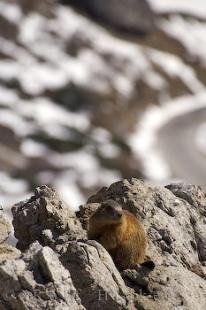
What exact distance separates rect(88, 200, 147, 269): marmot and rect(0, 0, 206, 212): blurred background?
54.9 m

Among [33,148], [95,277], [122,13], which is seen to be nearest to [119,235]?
[95,277]

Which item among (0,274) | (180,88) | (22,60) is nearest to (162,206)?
(0,274)

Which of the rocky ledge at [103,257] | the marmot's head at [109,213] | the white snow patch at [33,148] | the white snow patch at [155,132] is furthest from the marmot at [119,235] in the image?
the white snow patch at [33,148]

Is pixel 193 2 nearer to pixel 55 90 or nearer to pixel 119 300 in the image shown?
pixel 55 90

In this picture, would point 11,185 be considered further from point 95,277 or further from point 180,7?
point 180,7

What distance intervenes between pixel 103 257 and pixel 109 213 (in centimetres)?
116

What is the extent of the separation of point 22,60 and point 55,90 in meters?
10.0

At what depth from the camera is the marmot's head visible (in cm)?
1652

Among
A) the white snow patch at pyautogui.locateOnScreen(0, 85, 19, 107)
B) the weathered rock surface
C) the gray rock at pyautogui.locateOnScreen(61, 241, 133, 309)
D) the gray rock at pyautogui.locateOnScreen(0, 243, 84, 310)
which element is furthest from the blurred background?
the gray rock at pyautogui.locateOnScreen(0, 243, 84, 310)

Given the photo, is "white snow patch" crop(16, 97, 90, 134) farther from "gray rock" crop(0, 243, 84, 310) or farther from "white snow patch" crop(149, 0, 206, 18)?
"gray rock" crop(0, 243, 84, 310)

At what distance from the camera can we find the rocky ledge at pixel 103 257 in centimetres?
1450

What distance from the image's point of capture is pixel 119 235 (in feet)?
55.5

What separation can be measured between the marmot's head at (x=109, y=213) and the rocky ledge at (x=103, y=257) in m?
0.61

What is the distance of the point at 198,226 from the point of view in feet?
69.1
